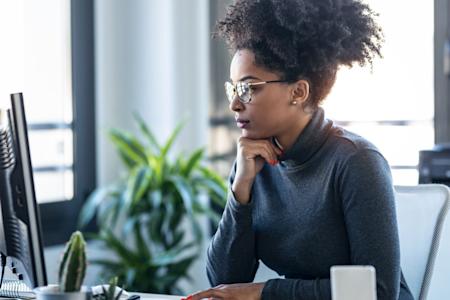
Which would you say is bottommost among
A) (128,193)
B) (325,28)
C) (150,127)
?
(128,193)

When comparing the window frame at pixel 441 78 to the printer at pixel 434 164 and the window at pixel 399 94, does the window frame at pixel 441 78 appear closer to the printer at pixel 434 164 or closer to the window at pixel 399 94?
the window at pixel 399 94

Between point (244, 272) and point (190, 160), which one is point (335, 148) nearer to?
point (244, 272)

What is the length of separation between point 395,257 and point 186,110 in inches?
115

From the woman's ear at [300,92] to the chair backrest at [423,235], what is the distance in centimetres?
34

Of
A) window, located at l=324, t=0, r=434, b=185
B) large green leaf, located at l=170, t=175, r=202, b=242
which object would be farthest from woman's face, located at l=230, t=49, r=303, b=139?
window, located at l=324, t=0, r=434, b=185

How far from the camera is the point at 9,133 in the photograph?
1697 millimetres

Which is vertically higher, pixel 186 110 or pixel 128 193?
pixel 186 110

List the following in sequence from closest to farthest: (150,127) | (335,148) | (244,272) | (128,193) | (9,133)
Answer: (9,133), (335,148), (244,272), (128,193), (150,127)

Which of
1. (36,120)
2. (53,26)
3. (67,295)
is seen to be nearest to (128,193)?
(36,120)

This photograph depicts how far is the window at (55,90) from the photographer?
13.8ft

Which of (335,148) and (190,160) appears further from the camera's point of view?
(190,160)

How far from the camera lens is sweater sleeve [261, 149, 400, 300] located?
1773 mm

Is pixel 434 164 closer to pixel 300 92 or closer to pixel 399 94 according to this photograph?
pixel 399 94

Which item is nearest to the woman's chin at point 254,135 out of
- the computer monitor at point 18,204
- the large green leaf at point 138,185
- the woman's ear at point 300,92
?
the woman's ear at point 300,92
